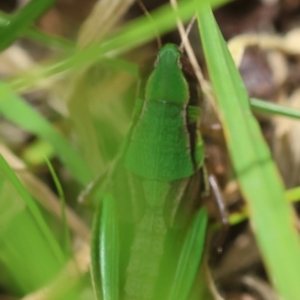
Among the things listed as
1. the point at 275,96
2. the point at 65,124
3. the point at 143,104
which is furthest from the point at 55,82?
the point at 275,96

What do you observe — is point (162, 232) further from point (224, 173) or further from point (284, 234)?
point (284, 234)

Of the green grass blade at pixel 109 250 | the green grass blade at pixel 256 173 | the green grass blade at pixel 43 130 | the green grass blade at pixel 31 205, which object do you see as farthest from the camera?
the green grass blade at pixel 43 130

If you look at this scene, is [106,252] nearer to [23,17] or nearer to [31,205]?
[31,205]

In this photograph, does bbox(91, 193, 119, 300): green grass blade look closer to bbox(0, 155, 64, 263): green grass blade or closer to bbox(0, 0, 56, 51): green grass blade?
bbox(0, 155, 64, 263): green grass blade

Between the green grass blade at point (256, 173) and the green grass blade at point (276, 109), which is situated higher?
the green grass blade at point (276, 109)

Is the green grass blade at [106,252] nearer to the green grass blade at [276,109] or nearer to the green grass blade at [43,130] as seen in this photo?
the green grass blade at [43,130]

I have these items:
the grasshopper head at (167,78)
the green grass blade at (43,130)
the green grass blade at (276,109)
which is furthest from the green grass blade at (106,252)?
the green grass blade at (276,109)
